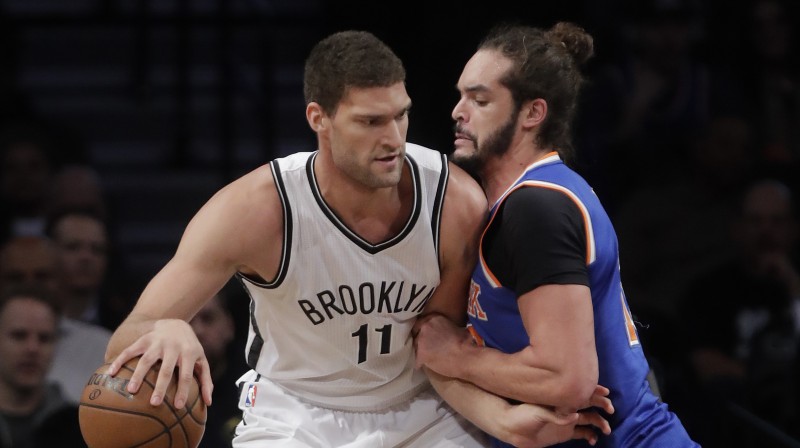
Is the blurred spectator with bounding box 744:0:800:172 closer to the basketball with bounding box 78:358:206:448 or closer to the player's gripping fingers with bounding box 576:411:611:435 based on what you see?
the player's gripping fingers with bounding box 576:411:611:435

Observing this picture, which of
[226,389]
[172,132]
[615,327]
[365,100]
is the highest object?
[365,100]

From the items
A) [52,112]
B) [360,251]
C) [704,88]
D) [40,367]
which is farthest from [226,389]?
[704,88]

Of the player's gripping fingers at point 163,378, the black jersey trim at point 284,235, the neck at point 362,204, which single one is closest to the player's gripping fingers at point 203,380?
the player's gripping fingers at point 163,378

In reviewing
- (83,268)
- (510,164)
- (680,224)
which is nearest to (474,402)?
(510,164)

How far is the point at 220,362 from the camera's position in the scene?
17.9ft

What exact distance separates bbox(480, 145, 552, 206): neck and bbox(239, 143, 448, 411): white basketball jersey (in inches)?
6.0

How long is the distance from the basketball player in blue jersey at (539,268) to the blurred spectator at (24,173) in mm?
3704

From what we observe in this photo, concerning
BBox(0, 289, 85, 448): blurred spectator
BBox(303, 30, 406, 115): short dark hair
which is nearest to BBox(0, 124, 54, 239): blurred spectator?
BBox(0, 289, 85, 448): blurred spectator

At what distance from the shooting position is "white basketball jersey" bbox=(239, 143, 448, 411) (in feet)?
11.5

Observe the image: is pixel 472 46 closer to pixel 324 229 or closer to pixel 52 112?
pixel 52 112

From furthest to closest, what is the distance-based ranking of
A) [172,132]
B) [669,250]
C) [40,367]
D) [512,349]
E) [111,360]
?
[172,132] → [669,250] → [40,367] → [512,349] → [111,360]

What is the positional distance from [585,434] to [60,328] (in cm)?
300

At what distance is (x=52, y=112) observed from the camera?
24.6 feet

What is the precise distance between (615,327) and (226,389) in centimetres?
246
